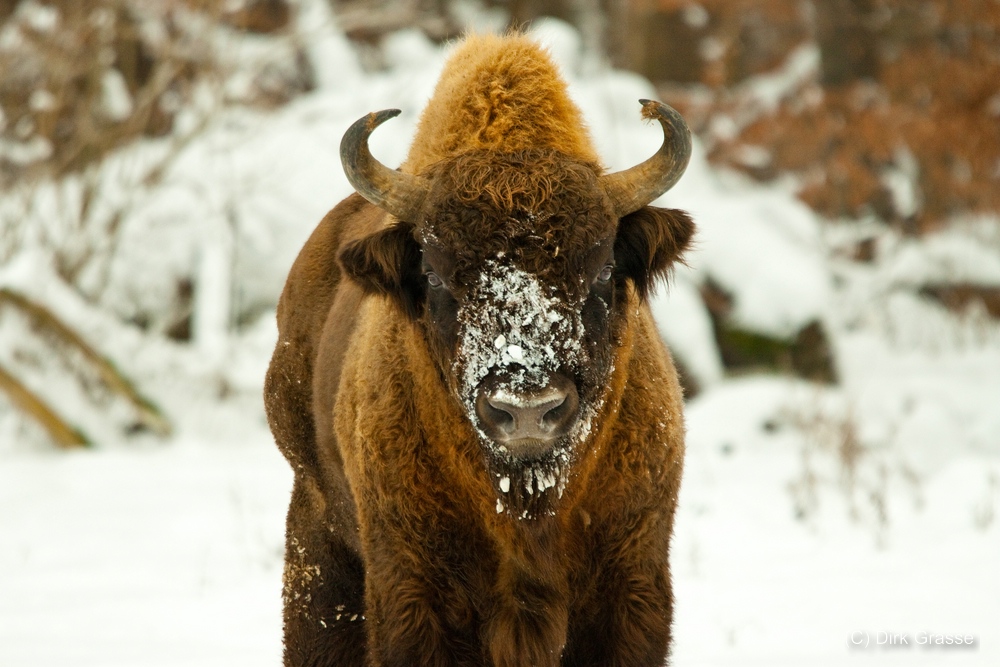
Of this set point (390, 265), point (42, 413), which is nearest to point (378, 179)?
point (390, 265)

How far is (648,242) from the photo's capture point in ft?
13.2

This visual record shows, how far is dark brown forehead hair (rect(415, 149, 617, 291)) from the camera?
144 inches

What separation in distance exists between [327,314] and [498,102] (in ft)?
5.31

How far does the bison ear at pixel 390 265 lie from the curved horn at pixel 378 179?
4.0 inches

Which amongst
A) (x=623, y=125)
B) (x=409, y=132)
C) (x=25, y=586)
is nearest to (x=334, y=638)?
(x=25, y=586)

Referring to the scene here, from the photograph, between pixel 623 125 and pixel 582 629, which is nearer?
pixel 582 629

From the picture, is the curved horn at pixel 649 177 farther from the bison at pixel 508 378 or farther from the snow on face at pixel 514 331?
the snow on face at pixel 514 331

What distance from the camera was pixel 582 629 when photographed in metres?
4.04

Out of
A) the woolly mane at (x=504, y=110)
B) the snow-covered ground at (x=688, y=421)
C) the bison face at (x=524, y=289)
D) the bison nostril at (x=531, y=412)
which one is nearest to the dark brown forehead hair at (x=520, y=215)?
the bison face at (x=524, y=289)

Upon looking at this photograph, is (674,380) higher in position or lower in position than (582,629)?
higher

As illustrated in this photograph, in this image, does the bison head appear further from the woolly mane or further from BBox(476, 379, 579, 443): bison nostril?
the woolly mane

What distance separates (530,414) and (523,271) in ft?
1.61

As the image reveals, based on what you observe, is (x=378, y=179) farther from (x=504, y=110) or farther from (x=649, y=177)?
(x=649, y=177)

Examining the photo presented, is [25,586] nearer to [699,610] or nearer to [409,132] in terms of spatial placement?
[699,610]
